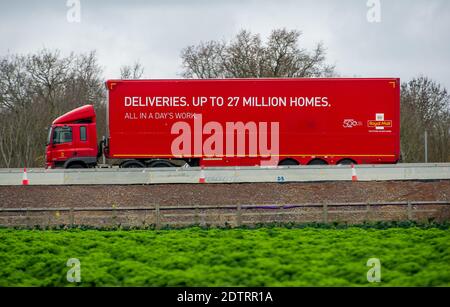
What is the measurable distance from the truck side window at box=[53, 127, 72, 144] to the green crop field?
1878 centimetres

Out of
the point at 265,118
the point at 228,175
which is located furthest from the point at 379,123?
the point at 228,175

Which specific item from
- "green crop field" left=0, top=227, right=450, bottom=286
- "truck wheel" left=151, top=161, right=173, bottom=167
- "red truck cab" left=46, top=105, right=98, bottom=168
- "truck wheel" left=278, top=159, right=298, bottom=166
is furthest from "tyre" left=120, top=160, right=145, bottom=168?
"green crop field" left=0, top=227, right=450, bottom=286

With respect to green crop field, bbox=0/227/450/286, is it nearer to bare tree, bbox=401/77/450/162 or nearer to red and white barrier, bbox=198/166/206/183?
red and white barrier, bbox=198/166/206/183

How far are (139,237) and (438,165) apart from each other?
18.4 metres

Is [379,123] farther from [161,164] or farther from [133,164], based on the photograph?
[133,164]

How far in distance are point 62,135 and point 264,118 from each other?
807cm

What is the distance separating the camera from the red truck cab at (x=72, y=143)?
37.0 meters

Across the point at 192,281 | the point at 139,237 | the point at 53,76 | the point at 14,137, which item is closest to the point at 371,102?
the point at 139,237

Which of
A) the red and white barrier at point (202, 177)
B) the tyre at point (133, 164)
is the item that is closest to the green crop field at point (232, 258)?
the red and white barrier at point (202, 177)

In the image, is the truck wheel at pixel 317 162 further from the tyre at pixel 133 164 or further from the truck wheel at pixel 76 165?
the truck wheel at pixel 76 165

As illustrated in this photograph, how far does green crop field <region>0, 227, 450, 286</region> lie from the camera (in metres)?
12.5

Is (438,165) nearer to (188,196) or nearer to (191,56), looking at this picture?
(188,196)

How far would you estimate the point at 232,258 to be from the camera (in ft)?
46.3

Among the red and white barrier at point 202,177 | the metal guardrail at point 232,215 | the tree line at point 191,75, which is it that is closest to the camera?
the metal guardrail at point 232,215
